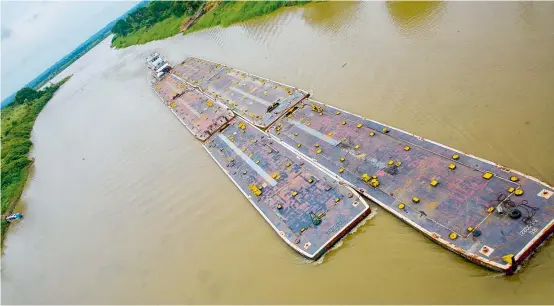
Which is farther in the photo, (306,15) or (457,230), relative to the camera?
(306,15)

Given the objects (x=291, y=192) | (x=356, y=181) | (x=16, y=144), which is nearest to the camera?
(x=356, y=181)

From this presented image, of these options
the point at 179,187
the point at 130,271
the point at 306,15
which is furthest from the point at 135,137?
the point at 306,15

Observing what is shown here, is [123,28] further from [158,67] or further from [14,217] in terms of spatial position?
[14,217]

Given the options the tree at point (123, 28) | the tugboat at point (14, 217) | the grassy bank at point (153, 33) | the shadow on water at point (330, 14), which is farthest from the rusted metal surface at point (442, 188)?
the tree at point (123, 28)

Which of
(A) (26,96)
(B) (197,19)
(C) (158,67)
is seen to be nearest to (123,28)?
(A) (26,96)

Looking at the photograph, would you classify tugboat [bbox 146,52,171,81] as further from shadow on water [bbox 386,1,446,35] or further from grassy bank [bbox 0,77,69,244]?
shadow on water [bbox 386,1,446,35]

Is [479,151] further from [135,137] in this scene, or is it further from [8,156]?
[8,156]
